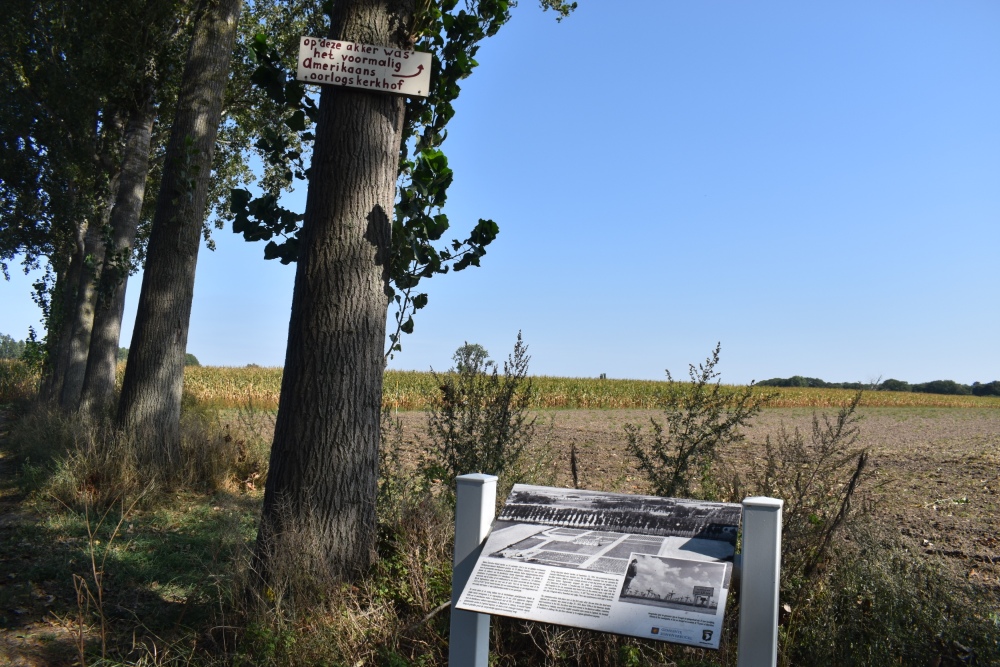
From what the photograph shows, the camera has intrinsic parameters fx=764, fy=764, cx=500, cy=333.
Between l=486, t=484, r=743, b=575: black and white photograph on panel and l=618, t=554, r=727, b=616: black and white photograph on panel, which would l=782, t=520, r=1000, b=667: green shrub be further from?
l=618, t=554, r=727, b=616: black and white photograph on panel

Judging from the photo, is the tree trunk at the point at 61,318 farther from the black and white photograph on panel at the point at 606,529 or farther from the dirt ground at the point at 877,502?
the black and white photograph on panel at the point at 606,529

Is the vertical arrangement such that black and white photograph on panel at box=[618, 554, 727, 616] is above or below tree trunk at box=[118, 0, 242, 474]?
below

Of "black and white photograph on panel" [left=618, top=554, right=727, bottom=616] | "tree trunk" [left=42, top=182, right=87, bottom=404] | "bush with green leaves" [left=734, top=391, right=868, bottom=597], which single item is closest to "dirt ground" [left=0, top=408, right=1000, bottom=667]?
"bush with green leaves" [left=734, top=391, right=868, bottom=597]

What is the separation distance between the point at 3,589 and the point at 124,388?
12.9ft

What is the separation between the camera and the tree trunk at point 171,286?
8875 mm

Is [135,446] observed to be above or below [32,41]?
below

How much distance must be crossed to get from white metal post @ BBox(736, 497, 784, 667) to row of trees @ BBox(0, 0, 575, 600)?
2.44 m

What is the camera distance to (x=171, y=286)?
356 inches

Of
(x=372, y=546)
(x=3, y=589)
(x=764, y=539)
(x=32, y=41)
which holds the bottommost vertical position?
(x=3, y=589)

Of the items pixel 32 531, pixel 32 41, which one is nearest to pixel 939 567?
pixel 32 531

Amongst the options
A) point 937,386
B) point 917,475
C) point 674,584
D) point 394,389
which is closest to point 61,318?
point 394,389

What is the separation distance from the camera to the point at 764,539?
9.29ft

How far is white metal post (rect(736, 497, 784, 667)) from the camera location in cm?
282

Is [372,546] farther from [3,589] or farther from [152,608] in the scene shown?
[3,589]
